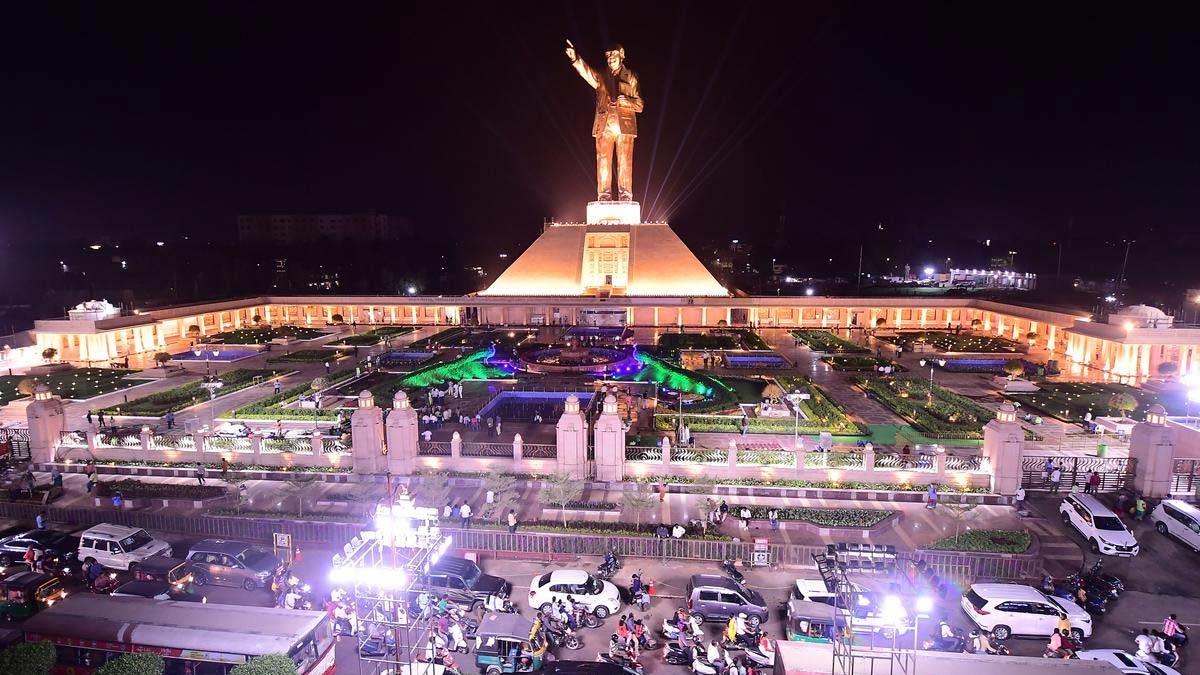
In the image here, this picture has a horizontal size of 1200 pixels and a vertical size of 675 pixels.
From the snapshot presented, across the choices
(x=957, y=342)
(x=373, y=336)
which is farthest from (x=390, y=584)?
(x=957, y=342)

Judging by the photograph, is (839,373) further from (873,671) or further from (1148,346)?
(873,671)

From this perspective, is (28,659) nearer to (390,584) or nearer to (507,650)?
(390,584)

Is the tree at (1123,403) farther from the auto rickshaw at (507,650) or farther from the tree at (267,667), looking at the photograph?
the tree at (267,667)

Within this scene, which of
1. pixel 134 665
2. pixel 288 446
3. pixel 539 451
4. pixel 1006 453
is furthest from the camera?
pixel 288 446

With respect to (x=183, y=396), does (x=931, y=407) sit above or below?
above

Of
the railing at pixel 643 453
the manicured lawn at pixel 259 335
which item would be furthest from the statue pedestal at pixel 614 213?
the railing at pixel 643 453

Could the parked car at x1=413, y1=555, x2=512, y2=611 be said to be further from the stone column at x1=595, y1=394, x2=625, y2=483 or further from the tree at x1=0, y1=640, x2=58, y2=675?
the tree at x1=0, y1=640, x2=58, y2=675
